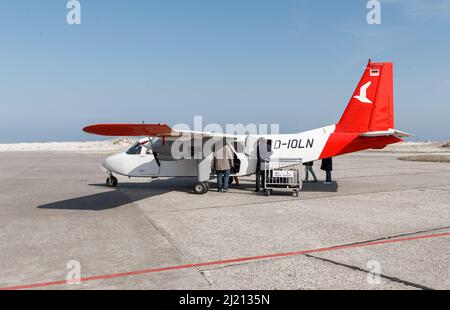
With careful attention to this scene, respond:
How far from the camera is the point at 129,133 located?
31.0ft

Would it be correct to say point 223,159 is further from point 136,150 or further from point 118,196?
point 118,196

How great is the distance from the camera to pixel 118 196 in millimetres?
12656

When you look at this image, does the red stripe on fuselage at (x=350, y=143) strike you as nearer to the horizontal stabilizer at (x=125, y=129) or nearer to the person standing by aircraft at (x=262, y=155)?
the person standing by aircraft at (x=262, y=155)

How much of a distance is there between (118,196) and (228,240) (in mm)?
6916

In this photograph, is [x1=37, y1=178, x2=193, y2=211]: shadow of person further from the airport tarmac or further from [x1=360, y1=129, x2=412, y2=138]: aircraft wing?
[x1=360, y1=129, x2=412, y2=138]: aircraft wing

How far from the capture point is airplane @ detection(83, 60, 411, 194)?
1286 cm

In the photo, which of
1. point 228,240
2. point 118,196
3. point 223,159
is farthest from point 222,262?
point 118,196

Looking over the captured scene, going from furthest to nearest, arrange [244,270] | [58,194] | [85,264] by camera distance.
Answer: [58,194] → [85,264] → [244,270]

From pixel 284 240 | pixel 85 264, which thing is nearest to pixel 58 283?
pixel 85 264

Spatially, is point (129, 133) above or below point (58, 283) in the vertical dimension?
above

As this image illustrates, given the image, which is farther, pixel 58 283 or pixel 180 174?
pixel 180 174

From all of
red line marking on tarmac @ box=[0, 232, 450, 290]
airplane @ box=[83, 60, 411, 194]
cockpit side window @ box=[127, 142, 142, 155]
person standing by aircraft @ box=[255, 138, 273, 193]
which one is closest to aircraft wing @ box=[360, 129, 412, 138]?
airplane @ box=[83, 60, 411, 194]
